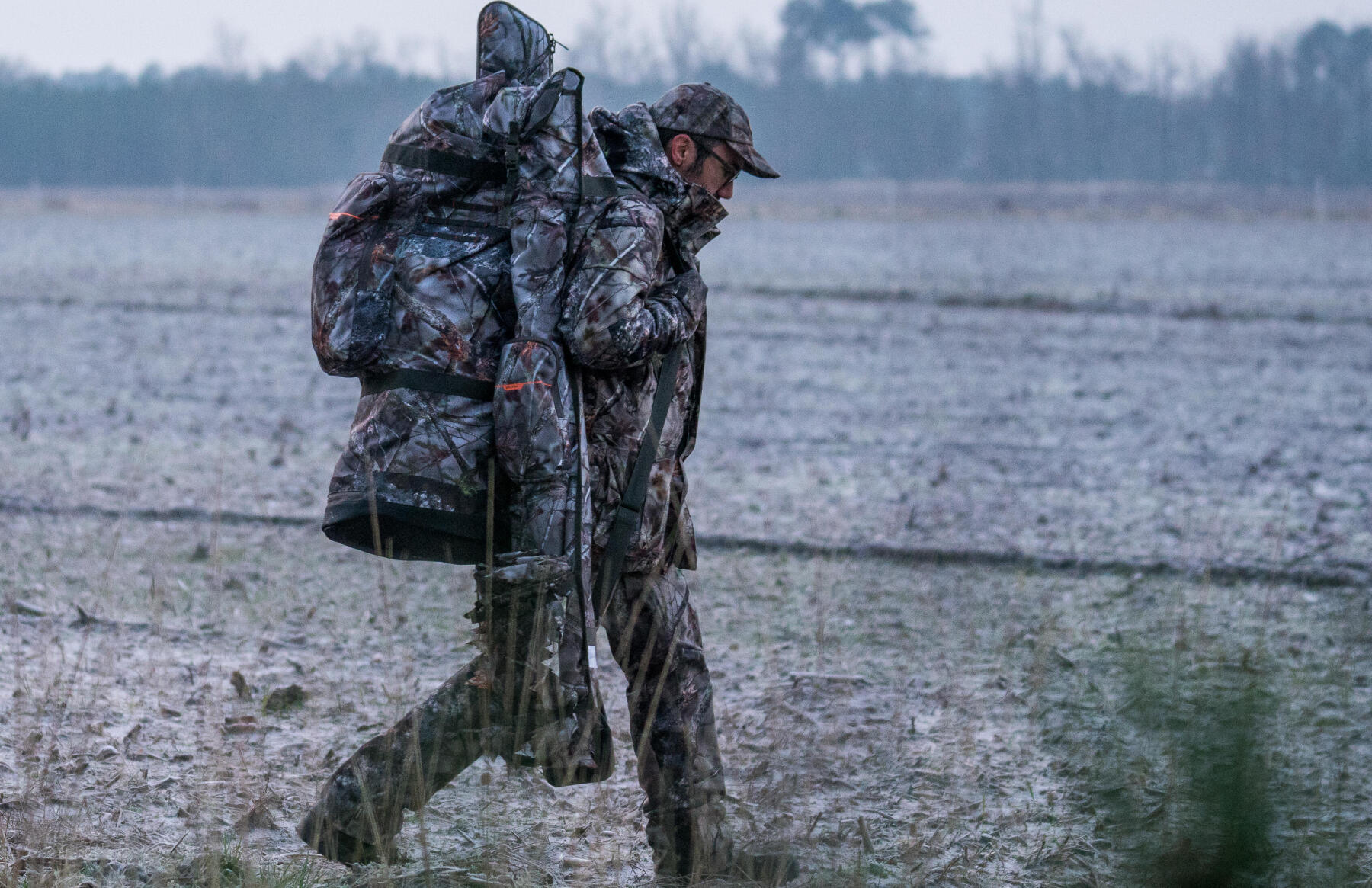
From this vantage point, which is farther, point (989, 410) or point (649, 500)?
point (989, 410)

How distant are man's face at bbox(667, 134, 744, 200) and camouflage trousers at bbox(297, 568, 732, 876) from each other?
1.02 m

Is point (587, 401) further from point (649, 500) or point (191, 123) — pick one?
point (191, 123)

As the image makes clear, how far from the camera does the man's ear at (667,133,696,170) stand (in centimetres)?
362

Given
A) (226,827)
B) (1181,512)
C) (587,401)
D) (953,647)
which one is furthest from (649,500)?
(1181,512)

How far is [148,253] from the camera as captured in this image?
28.2 m

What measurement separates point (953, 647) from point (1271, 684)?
3.82 metres

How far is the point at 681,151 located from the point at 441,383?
33.3 inches

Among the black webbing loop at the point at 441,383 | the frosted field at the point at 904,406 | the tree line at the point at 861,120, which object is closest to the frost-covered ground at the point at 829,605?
the frosted field at the point at 904,406

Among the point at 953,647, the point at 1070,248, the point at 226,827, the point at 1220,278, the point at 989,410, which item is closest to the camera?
the point at 226,827

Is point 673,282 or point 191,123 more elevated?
point 191,123

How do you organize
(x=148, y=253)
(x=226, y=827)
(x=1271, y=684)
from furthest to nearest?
(x=148, y=253) < (x=226, y=827) < (x=1271, y=684)

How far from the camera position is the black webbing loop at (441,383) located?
3.36m

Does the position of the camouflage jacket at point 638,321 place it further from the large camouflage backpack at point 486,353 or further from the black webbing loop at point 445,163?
the black webbing loop at point 445,163

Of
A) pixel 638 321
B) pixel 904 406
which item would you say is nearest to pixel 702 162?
pixel 638 321
